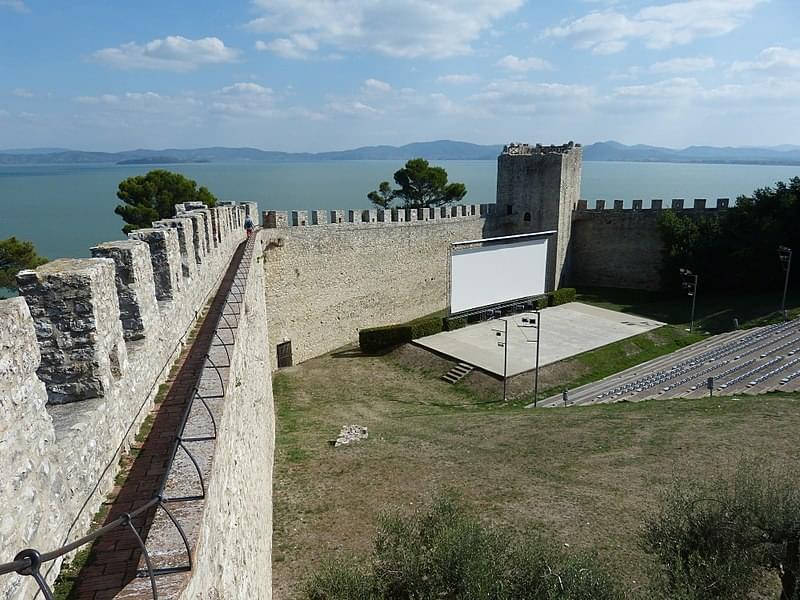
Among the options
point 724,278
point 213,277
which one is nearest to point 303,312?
point 213,277

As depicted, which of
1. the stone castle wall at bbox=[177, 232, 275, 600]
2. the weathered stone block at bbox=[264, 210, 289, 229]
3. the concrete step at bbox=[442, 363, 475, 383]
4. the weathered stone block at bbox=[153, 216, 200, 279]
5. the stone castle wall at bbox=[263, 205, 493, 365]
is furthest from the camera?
the stone castle wall at bbox=[263, 205, 493, 365]

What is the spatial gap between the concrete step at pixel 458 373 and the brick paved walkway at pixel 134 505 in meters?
12.4

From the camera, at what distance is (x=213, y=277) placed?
351 inches

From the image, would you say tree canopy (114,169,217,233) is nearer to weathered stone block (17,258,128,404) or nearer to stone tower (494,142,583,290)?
stone tower (494,142,583,290)

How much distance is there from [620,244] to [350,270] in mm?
14285

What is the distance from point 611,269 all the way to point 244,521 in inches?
1005

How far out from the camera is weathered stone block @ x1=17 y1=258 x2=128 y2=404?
3.09 meters

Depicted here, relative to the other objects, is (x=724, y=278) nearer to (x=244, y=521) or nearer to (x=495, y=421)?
(x=495, y=421)

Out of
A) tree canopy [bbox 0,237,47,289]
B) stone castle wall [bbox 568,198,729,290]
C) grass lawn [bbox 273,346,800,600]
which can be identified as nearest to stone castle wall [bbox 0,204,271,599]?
grass lawn [bbox 273,346,800,600]

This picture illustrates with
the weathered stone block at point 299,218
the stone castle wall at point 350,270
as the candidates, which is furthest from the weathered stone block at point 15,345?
the weathered stone block at point 299,218

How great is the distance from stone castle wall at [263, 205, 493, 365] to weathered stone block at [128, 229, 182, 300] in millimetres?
10993

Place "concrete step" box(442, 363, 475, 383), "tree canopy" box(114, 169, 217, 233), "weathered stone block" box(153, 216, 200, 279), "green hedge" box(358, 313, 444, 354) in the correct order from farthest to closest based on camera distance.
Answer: "tree canopy" box(114, 169, 217, 233) → "green hedge" box(358, 313, 444, 354) → "concrete step" box(442, 363, 475, 383) → "weathered stone block" box(153, 216, 200, 279)

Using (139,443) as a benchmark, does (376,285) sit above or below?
below

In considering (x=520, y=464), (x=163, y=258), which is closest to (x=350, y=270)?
(x=520, y=464)
